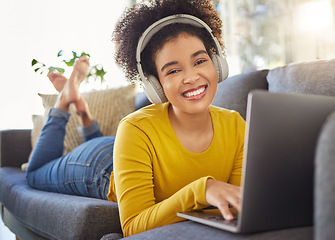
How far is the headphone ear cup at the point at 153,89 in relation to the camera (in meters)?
1.06

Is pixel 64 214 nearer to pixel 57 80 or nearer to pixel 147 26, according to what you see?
pixel 147 26

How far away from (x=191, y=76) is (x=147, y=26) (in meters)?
0.23

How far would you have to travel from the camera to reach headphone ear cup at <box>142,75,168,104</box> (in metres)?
1.06

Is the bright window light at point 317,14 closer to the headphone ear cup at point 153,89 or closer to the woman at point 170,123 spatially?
the woman at point 170,123

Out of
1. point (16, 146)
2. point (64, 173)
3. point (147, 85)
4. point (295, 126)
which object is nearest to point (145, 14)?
point (147, 85)

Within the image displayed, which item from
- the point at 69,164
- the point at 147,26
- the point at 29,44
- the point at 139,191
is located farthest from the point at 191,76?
the point at 29,44

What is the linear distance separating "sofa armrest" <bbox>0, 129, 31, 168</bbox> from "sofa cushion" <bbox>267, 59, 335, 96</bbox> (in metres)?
1.65

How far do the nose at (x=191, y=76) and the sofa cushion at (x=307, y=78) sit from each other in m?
0.45

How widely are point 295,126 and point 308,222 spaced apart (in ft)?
0.58

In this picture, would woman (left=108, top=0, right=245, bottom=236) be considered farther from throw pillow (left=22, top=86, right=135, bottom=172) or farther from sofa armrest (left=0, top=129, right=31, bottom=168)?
sofa armrest (left=0, top=129, right=31, bottom=168)

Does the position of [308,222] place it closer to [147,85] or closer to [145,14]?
[147,85]

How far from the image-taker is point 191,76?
3.38 feet

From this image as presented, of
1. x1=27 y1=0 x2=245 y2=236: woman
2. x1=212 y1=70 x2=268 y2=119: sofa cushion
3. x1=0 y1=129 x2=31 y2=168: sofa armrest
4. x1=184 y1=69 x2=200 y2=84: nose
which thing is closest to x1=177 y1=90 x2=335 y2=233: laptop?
x1=27 y1=0 x2=245 y2=236: woman

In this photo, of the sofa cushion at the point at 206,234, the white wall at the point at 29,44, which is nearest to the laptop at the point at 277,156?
the sofa cushion at the point at 206,234
